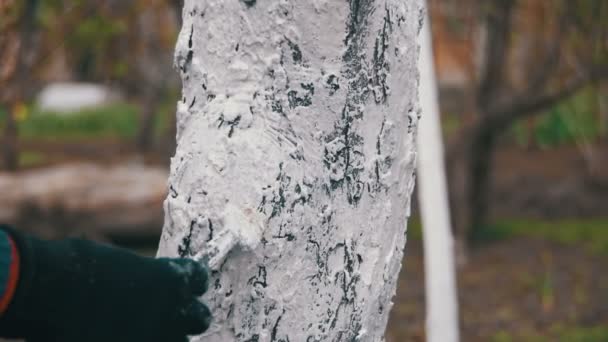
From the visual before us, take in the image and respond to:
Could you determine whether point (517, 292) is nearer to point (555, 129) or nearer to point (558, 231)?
point (558, 231)

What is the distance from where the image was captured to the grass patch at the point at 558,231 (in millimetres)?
8320

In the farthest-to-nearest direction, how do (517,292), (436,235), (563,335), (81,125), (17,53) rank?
(81,125)
(517,292)
(563,335)
(17,53)
(436,235)

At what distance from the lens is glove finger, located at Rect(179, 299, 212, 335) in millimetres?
1365

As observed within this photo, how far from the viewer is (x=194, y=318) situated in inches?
54.1

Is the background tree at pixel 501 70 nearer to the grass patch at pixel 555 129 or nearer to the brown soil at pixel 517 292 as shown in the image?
the brown soil at pixel 517 292

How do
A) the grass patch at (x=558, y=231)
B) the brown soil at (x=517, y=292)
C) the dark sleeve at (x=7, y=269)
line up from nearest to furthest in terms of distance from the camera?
the dark sleeve at (x=7, y=269)
the brown soil at (x=517, y=292)
the grass patch at (x=558, y=231)

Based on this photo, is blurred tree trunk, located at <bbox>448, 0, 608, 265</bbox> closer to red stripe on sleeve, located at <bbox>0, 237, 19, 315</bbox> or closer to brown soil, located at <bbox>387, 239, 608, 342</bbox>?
brown soil, located at <bbox>387, 239, 608, 342</bbox>

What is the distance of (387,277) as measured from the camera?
159 centimetres

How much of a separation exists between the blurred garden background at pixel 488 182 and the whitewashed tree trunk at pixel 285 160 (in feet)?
11.1

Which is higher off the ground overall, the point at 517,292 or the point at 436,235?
the point at 436,235

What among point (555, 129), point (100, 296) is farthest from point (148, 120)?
point (100, 296)

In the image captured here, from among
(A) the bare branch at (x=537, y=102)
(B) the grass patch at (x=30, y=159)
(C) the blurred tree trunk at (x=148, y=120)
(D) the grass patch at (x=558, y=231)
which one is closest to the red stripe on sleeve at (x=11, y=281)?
(A) the bare branch at (x=537, y=102)

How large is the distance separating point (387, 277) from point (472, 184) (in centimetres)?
636

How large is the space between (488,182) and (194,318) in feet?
22.0
